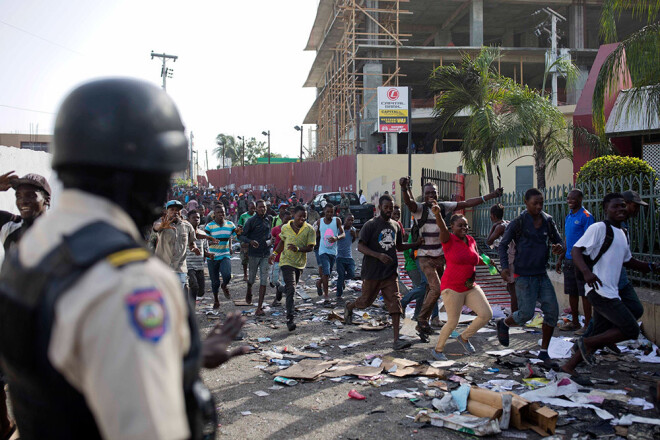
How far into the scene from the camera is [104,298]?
1065mm

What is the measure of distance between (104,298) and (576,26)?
3893cm

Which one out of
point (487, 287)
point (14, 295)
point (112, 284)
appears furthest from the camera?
point (487, 287)

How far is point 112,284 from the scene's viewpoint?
3.53ft

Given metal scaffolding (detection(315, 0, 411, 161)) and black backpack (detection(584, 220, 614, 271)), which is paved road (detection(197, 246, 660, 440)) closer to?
black backpack (detection(584, 220, 614, 271))

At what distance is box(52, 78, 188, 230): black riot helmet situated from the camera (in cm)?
126

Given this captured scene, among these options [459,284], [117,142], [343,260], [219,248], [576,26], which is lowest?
[343,260]

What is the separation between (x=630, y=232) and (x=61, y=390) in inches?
313

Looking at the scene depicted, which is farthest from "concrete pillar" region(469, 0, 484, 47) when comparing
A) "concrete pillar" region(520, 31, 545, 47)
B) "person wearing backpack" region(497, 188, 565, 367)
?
"person wearing backpack" region(497, 188, 565, 367)

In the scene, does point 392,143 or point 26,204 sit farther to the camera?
point 392,143

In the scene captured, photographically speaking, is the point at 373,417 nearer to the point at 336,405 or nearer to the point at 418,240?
the point at 336,405

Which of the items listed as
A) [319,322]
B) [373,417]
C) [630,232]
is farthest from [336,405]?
[630,232]

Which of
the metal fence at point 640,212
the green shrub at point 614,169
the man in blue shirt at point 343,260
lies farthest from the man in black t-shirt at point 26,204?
the green shrub at point 614,169

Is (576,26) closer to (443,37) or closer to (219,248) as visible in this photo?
(443,37)

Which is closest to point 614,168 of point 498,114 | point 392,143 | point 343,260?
point 343,260
